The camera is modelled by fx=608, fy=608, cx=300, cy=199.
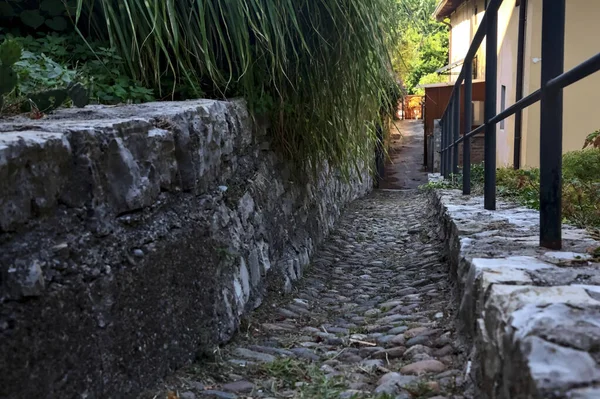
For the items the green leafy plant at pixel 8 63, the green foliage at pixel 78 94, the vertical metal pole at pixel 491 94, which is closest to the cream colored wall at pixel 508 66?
the vertical metal pole at pixel 491 94

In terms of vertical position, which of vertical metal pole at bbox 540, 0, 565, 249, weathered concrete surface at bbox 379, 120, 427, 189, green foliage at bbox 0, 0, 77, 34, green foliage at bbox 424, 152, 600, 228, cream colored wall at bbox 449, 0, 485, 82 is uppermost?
cream colored wall at bbox 449, 0, 485, 82

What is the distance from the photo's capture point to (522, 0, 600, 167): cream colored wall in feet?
21.6

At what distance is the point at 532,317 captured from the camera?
988 mm

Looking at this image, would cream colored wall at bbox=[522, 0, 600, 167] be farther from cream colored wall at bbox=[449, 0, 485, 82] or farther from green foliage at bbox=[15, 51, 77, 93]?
green foliage at bbox=[15, 51, 77, 93]

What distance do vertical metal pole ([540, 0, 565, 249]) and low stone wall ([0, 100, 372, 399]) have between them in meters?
0.94

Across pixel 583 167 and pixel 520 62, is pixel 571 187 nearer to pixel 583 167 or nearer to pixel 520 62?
pixel 583 167

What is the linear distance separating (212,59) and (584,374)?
1829 mm

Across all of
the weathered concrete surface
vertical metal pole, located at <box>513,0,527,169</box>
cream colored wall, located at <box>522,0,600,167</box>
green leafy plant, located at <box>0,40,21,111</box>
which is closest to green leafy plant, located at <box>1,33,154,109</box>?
green leafy plant, located at <box>0,40,21,111</box>

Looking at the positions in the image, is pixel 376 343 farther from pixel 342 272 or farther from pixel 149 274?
pixel 342 272

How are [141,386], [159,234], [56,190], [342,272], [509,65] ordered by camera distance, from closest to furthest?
[56,190]
[141,386]
[159,234]
[342,272]
[509,65]

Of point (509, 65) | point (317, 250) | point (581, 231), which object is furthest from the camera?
point (509, 65)

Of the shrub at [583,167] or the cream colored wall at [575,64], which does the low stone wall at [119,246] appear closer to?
the shrub at [583,167]

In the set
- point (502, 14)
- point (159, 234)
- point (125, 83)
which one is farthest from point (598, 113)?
point (159, 234)

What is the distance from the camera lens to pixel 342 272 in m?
3.11
